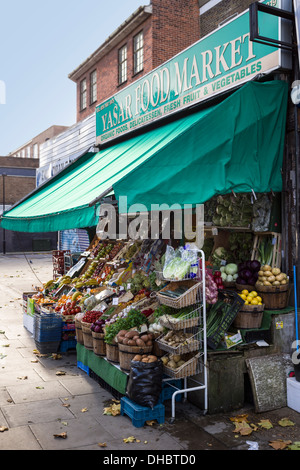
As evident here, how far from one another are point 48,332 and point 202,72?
5.49m

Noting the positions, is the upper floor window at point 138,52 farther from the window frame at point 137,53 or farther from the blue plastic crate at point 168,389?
the blue plastic crate at point 168,389

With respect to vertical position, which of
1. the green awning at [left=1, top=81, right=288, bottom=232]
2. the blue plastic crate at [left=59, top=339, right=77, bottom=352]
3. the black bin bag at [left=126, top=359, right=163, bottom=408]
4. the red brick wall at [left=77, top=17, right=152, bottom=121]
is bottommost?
the blue plastic crate at [left=59, top=339, right=77, bottom=352]

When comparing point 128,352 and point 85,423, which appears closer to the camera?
point 85,423

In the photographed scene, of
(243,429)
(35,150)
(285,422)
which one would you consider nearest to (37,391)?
(243,429)

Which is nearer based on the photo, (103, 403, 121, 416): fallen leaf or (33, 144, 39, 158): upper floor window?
(103, 403, 121, 416): fallen leaf

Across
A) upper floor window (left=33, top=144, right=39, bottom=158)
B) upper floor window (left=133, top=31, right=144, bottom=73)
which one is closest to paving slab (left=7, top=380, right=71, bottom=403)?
upper floor window (left=133, top=31, right=144, bottom=73)

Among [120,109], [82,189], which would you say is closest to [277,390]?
[82,189]

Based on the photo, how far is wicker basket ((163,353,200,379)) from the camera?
5.41 meters

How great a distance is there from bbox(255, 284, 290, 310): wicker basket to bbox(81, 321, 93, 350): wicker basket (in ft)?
9.15

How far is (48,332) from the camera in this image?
827 centimetres

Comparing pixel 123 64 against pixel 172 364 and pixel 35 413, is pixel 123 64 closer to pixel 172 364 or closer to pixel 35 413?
pixel 172 364

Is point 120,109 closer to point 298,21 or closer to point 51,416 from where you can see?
point 298,21

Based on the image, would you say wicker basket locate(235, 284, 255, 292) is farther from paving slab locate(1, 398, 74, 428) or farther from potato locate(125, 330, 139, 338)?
paving slab locate(1, 398, 74, 428)

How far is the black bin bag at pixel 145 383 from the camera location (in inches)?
206
